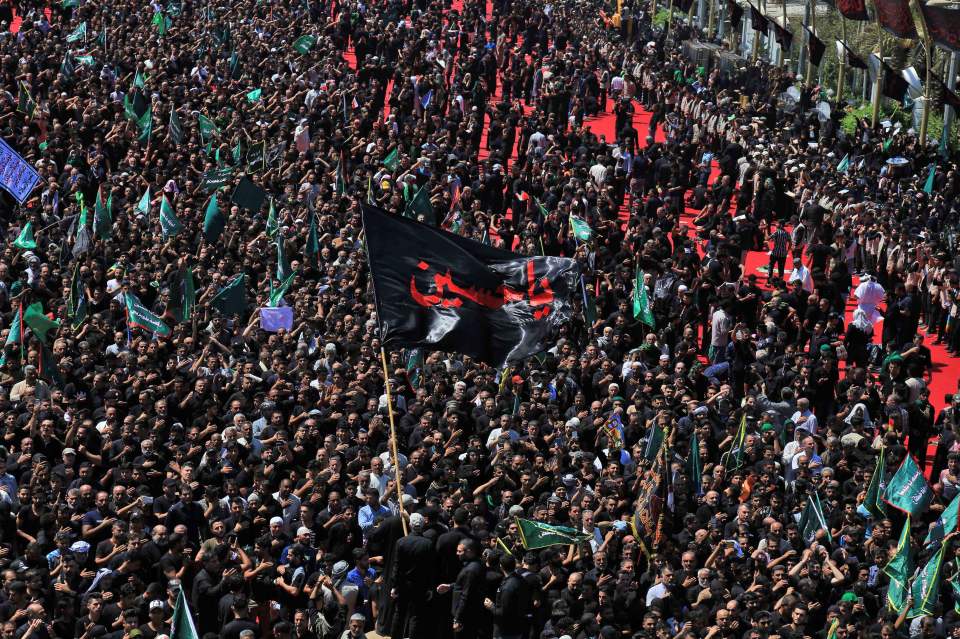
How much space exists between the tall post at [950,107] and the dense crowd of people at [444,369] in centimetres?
100

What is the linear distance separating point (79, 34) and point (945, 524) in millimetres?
27997

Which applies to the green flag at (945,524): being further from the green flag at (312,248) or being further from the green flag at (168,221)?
the green flag at (168,221)

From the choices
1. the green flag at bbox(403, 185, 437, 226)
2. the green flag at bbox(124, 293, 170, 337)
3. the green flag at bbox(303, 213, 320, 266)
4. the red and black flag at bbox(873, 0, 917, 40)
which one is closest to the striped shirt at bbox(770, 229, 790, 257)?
the green flag at bbox(403, 185, 437, 226)

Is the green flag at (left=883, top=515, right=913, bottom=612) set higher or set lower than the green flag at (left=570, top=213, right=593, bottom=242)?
lower

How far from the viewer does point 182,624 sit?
42.0 ft

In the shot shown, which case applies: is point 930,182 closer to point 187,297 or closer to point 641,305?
point 641,305

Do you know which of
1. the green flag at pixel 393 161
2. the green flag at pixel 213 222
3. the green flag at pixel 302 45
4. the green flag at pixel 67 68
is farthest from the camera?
the green flag at pixel 302 45

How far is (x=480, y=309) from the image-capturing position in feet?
45.8

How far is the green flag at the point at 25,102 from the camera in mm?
32219

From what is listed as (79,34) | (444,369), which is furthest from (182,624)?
(79,34)

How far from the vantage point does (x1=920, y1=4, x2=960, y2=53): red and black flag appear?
34.6m

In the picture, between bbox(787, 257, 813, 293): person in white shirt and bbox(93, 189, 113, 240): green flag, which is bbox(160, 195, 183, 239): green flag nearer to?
bbox(93, 189, 113, 240): green flag

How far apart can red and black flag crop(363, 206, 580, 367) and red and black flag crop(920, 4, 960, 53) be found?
74.7 ft

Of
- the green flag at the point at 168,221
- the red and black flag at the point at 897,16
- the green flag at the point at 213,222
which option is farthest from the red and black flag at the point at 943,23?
the green flag at the point at 168,221
